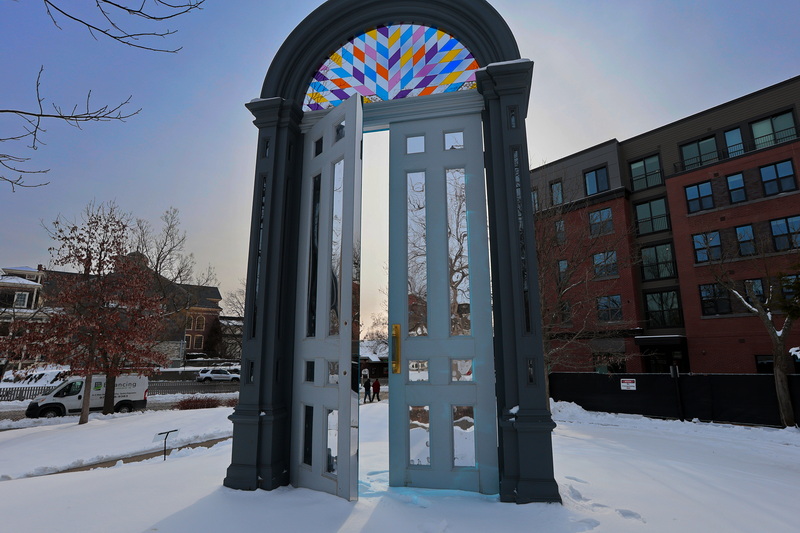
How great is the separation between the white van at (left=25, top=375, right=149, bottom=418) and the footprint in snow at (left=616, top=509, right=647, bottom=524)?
1735cm

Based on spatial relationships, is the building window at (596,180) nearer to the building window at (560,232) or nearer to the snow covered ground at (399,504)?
the building window at (560,232)

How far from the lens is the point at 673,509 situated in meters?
2.83

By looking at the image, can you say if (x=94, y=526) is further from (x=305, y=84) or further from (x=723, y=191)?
(x=723, y=191)

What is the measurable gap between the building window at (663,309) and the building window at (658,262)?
0.88 metres

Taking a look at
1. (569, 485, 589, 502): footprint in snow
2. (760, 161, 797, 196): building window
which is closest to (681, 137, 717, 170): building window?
(760, 161, 797, 196): building window

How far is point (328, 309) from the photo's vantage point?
11.8ft

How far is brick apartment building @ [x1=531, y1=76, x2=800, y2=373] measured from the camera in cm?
1628

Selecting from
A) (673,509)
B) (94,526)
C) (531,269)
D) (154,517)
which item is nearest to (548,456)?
(673,509)

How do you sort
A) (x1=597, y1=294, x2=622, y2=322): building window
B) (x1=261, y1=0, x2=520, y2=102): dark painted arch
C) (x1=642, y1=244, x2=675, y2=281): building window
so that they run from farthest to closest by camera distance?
(x1=642, y1=244, x2=675, y2=281): building window
(x1=597, y1=294, x2=622, y2=322): building window
(x1=261, y1=0, x2=520, y2=102): dark painted arch

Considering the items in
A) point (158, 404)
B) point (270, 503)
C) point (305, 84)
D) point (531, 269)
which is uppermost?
point (305, 84)

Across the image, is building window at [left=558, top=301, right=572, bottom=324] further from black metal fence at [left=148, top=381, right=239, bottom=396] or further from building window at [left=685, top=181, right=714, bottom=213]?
black metal fence at [left=148, top=381, right=239, bottom=396]

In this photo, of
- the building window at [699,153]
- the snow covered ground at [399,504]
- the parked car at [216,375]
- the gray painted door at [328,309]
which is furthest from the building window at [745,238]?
the parked car at [216,375]

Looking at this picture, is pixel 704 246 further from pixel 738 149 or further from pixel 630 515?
pixel 630 515

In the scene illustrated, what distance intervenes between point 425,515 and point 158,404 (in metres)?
19.0
